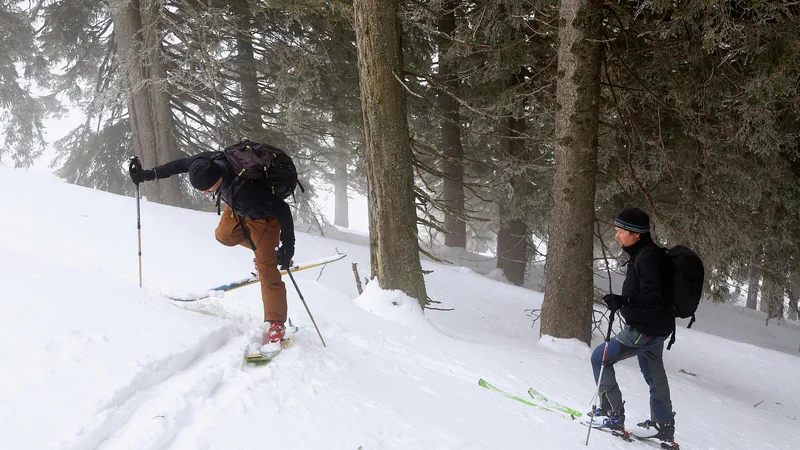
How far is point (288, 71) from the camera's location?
10.5 m

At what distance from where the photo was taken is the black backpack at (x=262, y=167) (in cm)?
466

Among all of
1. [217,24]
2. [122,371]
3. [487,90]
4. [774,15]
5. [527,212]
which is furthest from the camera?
[527,212]

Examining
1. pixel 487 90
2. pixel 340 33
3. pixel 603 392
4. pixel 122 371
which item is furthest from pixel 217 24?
pixel 603 392

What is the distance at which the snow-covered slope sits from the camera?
2.94 m

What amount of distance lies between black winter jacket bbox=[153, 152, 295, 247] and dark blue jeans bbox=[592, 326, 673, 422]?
295 centimetres

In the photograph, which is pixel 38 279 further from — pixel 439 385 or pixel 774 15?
pixel 774 15

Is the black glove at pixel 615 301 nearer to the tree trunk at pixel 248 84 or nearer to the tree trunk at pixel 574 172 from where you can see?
the tree trunk at pixel 574 172

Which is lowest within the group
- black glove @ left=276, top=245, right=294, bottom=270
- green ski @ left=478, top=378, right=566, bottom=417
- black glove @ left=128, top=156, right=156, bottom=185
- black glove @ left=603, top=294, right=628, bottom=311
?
green ski @ left=478, top=378, right=566, bottom=417

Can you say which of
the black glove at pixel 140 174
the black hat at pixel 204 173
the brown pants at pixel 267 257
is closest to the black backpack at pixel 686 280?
the brown pants at pixel 267 257

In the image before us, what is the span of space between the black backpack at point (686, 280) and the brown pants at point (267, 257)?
3.31m

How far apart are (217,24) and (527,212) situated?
317 inches

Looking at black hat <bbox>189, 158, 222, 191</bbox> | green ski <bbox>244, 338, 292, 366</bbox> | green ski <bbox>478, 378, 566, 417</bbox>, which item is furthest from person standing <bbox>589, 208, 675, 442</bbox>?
black hat <bbox>189, 158, 222, 191</bbox>

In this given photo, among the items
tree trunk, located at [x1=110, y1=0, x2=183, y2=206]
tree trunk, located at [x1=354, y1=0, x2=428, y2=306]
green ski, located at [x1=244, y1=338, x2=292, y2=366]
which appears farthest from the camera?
tree trunk, located at [x1=110, y1=0, x2=183, y2=206]

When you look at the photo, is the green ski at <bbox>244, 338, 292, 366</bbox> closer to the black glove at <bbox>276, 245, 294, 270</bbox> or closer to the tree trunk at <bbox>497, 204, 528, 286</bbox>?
the black glove at <bbox>276, 245, 294, 270</bbox>
